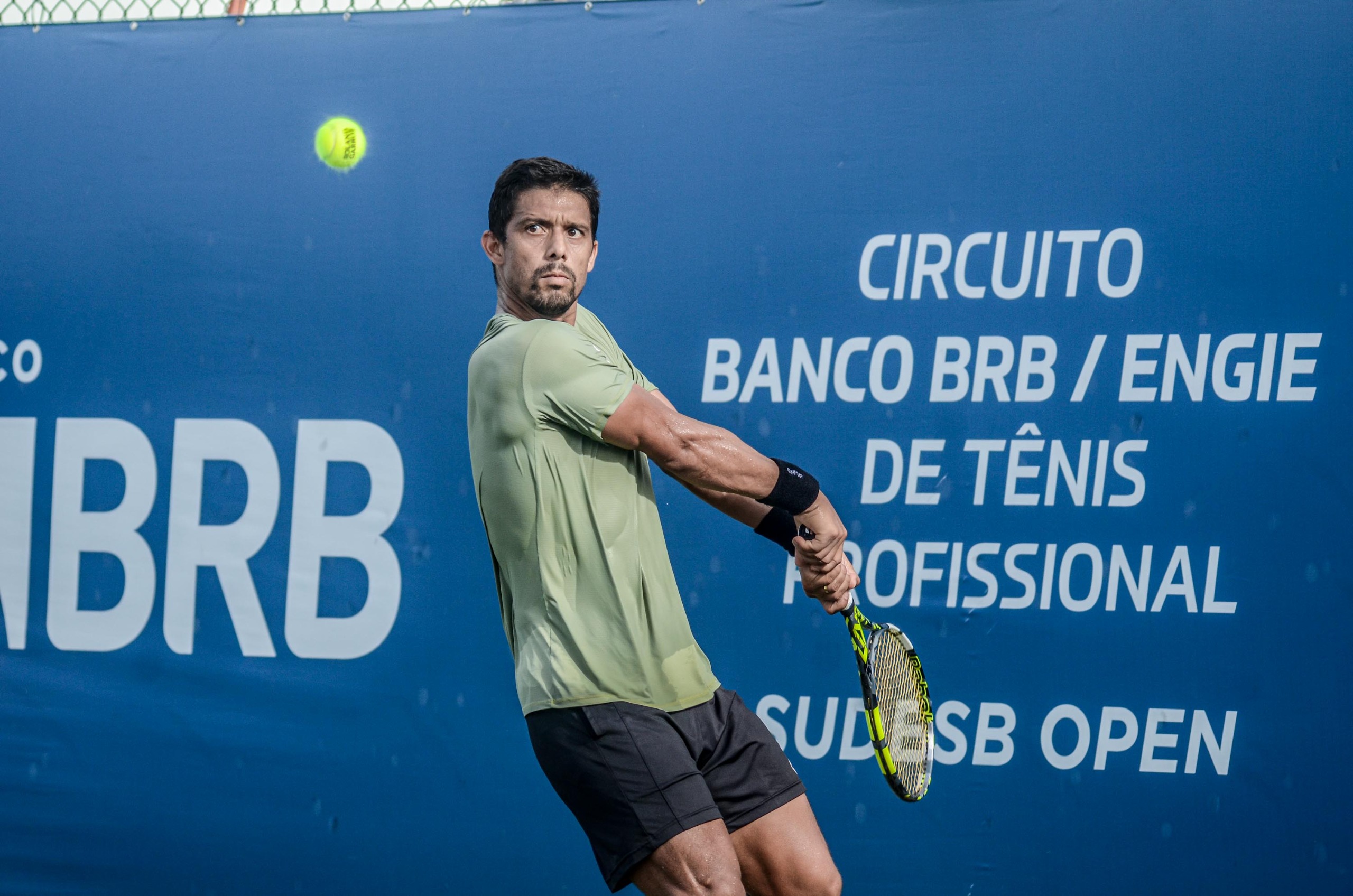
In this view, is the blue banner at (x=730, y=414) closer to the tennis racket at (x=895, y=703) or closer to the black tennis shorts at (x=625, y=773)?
the tennis racket at (x=895, y=703)

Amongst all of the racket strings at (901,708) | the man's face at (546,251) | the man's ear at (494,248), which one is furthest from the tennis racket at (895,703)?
the man's ear at (494,248)

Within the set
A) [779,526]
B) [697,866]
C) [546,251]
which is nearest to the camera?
[697,866]

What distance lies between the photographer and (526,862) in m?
3.36

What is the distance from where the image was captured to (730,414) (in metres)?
3.31

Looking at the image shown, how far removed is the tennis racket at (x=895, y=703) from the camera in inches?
91.7

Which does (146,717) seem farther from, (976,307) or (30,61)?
(976,307)

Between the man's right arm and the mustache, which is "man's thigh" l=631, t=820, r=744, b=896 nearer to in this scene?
the man's right arm

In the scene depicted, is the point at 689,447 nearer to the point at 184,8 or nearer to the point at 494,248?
the point at 494,248

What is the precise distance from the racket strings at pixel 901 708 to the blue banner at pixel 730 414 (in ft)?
2.00

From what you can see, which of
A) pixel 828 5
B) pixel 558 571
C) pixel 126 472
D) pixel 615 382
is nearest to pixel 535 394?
pixel 615 382

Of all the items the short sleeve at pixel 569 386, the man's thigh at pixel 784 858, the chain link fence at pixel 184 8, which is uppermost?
the chain link fence at pixel 184 8

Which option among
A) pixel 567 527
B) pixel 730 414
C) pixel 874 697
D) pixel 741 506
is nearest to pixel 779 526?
pixel 741 506

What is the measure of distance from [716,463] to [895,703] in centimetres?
68

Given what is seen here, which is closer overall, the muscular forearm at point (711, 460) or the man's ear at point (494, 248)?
the muscular forearm at point (711, 460)
